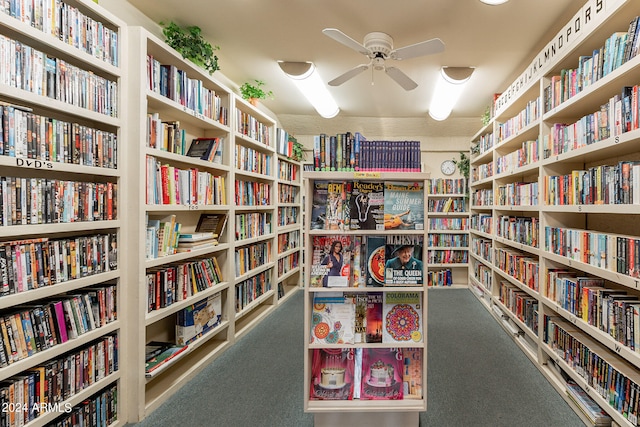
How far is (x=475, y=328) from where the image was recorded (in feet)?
11.4

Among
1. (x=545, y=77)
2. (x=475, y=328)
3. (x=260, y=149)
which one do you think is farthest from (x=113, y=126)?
(x=475, y=328)

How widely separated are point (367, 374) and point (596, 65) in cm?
238

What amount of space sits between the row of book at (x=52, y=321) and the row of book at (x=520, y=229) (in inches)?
132

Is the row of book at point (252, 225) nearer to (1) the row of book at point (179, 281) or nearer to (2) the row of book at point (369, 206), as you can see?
(1) the row of book at point (179, 281)

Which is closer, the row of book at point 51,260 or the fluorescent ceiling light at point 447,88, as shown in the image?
the row of book at point 51,260

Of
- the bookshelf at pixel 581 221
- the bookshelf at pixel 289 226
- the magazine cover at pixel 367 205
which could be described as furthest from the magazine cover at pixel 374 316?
the bookshelf at pixel 289 226

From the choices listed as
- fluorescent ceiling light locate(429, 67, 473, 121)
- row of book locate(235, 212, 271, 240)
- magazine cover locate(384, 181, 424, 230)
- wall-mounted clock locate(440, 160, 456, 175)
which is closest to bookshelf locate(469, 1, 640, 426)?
fluorescent ceiling light locate(429, 67, 473, 121)

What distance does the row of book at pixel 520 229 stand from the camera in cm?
280

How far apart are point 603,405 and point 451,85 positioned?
10.7ft

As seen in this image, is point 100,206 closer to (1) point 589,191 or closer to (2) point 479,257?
(1) point 589,191

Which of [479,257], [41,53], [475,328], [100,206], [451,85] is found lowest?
[475,328]

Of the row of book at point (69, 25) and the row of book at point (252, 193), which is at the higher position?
the row of book at point (69, 25)

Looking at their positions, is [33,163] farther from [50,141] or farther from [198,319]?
[198,319]

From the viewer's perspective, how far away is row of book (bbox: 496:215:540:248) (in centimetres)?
280
